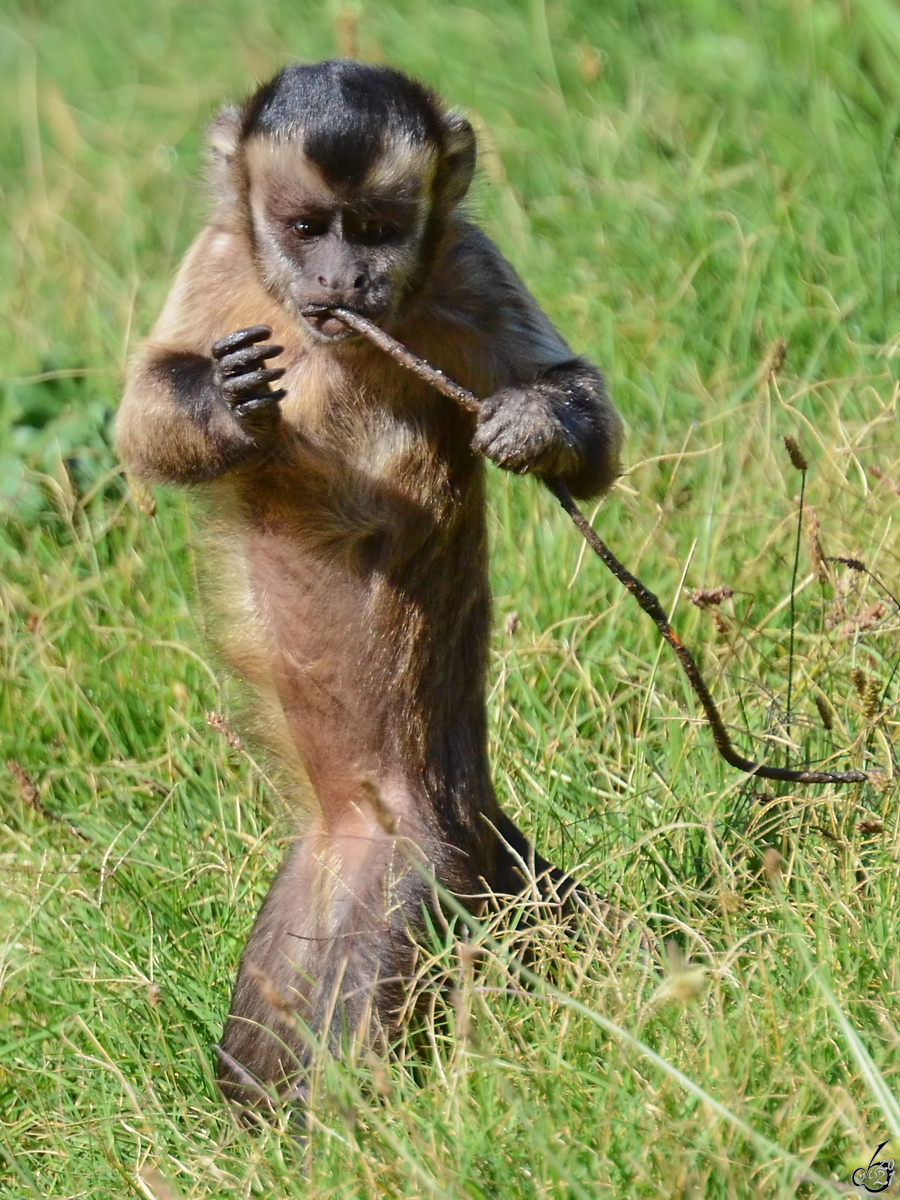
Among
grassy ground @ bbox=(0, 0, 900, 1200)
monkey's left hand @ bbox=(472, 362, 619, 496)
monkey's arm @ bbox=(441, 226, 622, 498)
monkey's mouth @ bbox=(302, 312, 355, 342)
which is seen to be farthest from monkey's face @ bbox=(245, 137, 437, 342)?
grassy ground @ bbox=(0, 0, 900, 1200)

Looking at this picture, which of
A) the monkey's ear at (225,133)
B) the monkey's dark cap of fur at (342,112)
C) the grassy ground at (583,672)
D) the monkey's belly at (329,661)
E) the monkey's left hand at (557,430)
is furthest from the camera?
the monkey's ear at (225,133)

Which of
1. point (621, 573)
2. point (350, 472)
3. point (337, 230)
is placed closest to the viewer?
point (621, 573)

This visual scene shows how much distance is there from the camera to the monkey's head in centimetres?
349

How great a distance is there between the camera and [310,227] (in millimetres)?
3562

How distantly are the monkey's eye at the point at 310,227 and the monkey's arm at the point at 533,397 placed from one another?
16.1 inches

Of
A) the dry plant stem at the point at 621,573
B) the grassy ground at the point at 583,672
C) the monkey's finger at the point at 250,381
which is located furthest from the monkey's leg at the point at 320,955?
the monkey's finger at the point at 250,381

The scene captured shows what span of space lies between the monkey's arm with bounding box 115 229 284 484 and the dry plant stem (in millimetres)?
243

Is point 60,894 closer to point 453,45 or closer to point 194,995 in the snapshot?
point 194,995

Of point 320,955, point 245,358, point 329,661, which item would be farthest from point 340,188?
point 320,955

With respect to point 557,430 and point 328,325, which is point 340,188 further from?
point 557,430

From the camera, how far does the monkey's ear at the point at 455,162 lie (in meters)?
3.82

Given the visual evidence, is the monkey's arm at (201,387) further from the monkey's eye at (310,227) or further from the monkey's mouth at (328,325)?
the monkey's eye at (310,227)

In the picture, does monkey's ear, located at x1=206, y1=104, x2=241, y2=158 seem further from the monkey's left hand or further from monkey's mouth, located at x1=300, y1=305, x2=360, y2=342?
the monkey's left hand

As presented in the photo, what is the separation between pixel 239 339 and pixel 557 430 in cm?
70
